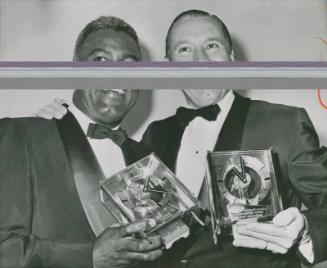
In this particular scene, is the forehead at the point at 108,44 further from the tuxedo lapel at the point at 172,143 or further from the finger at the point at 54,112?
the tuxedo lapel at the point at 172,143

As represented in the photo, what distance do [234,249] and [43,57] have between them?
1473 millimetres

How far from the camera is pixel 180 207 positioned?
349 centimetres

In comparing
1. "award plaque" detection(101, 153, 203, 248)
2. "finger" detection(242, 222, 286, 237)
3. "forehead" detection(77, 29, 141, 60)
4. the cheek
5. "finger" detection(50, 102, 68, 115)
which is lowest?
"finger" detection(242, 222, 286, 237)

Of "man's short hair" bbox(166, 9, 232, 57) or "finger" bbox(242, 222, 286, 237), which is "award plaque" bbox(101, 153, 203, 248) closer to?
"finger" bbox(242, 222, 286, 237)

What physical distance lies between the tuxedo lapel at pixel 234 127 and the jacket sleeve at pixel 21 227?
0.88m

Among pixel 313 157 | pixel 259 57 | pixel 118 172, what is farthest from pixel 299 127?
pixel 118 172

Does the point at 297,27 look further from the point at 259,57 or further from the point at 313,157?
the point at 313,157

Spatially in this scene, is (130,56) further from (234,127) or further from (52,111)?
(234,127)

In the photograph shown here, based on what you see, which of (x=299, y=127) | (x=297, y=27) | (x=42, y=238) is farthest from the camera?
(x=297, y=27)

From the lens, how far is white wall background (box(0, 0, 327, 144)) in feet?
12.3

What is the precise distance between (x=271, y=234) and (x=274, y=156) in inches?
16.5

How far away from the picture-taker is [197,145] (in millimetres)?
3645

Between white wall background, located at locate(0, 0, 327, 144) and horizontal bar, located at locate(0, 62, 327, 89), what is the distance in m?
0.06

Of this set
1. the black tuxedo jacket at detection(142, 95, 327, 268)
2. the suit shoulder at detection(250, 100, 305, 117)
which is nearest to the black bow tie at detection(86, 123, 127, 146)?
the black tuxedo jacket at detection(142, 95, 327, 268)
